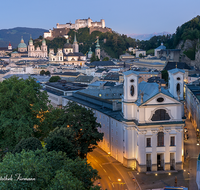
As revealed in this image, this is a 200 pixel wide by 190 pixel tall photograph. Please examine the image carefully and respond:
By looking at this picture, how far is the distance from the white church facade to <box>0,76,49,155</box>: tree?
1253 centimetres

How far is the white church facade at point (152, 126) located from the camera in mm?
39531

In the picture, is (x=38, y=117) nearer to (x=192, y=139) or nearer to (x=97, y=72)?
(x=192, y=139)

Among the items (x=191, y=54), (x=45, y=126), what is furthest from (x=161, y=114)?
(x=191, y=54)

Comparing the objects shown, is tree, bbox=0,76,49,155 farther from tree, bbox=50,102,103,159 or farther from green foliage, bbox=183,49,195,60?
green foliage, bbox=183,49,195,60

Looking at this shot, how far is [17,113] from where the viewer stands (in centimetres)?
4681

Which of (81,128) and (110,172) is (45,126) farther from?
(110,172)

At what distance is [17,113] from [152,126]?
1848 centimetres

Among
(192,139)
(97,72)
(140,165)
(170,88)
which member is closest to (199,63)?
(97,72)

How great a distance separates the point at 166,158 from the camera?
40.0m

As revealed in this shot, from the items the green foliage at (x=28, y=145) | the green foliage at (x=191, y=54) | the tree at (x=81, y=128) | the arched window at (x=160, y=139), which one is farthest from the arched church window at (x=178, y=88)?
the green foliage at (x=191, y=54)

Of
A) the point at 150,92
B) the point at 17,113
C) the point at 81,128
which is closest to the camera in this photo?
the point at 150,92

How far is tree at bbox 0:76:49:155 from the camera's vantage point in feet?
147

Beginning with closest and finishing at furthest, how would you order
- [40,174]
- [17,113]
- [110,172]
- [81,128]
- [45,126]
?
[40,174]
[110,172]
[81,128]
[17,113]
[45,126]

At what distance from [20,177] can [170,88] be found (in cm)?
2439
